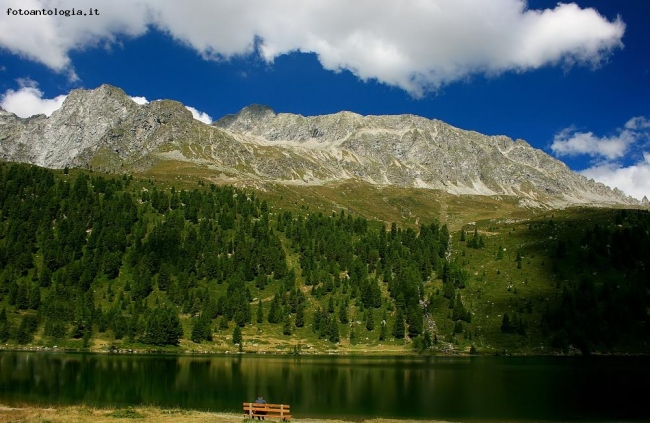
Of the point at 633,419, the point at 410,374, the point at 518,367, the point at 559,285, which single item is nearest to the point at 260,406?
the point at 633,419

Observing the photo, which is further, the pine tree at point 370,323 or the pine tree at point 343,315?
the pine tree at point 343,315

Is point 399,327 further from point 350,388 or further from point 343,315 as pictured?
point 350,388

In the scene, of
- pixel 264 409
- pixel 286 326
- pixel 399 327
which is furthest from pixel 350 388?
pixel 286 326

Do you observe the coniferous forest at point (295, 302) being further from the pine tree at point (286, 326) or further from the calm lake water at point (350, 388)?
the calm lake water at point (350, 388)

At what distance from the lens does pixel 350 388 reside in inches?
2940

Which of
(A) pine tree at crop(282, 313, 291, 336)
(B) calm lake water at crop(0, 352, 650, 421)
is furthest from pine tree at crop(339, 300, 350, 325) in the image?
(B) calm lake water at crop(0, 352, 650, 421)

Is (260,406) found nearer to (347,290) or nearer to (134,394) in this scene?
(134,394)

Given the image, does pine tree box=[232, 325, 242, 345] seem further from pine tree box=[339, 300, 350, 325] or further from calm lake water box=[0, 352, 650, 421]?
calm lake water box=[0, 352, 650, 421]

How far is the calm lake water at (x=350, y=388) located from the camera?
58.2 m

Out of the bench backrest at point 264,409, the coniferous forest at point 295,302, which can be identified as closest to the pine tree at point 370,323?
the coniferous forest at point 295,302

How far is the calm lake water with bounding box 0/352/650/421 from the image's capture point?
2290 inches

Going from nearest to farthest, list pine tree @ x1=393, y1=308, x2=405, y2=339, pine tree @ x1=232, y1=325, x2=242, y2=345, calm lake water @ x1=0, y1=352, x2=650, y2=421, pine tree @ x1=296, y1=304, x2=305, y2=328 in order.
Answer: calm lake water @ x1=0, y1=352, x2=650, y2=421, pine tree @ x1=232, y1=325, x2=242, y2=345, pine tree @ x1=393, y1=308, x2=405, y2=339, pine tree @ x1=296, y1=304, x2=305, y2=328

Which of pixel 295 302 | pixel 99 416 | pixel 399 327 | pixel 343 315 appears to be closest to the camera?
pixel 99 416

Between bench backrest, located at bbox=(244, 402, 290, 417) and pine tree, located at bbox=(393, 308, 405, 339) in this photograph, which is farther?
pine tree, located at bbox=(393, 308, 405, 339)
